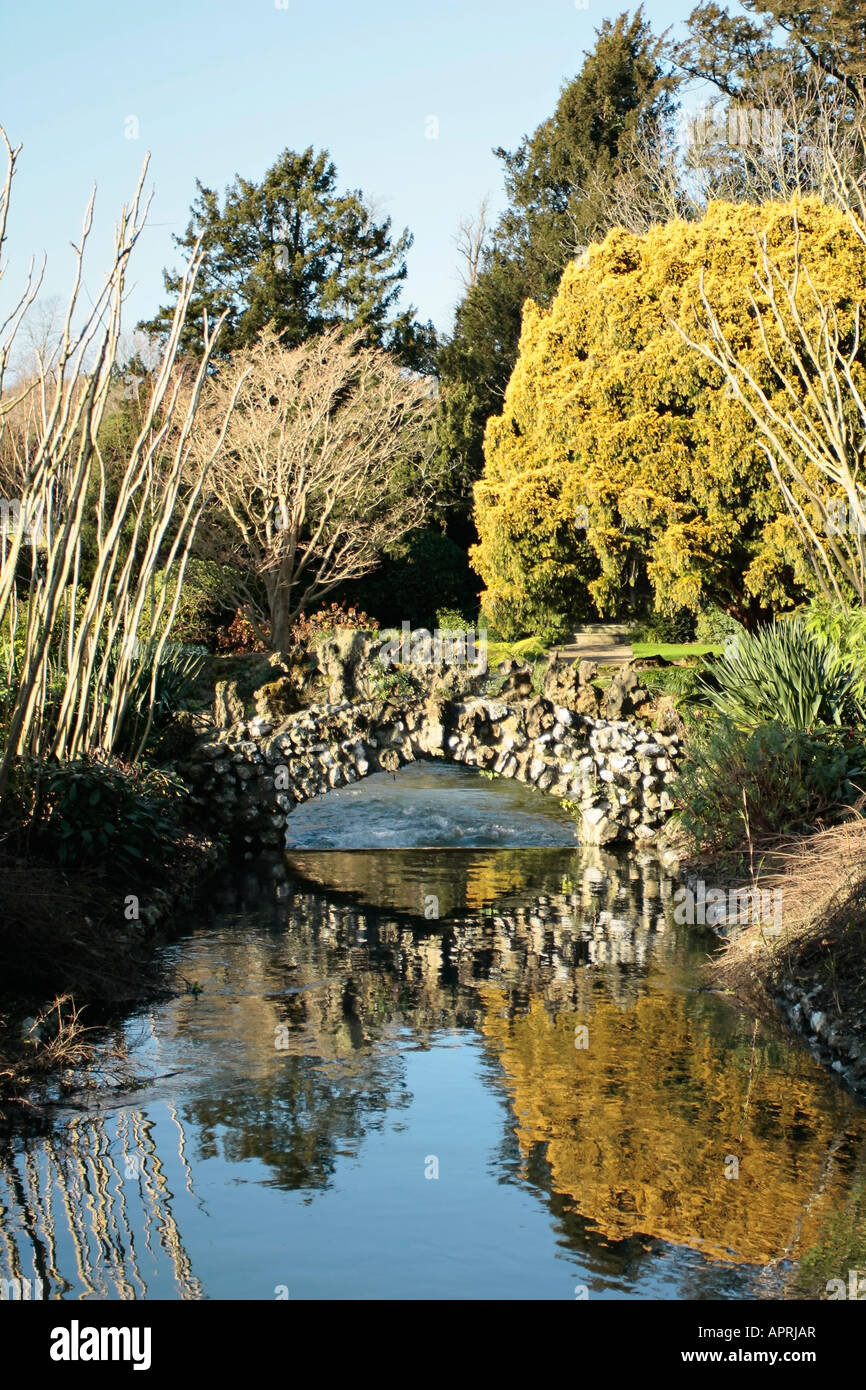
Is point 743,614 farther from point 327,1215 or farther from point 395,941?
point 327,1215

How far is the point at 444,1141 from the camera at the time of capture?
18.2 ft

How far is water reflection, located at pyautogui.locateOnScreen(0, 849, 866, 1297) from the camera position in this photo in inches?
175

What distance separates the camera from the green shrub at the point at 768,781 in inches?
415

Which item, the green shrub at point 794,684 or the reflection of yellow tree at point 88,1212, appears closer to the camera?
the reflection of yellow tree at point 88,1212

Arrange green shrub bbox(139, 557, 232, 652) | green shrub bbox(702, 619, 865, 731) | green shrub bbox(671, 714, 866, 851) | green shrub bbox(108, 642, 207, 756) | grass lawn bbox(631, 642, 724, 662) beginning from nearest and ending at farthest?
1. green shrub bbox(671, 714, 866, 851)
2. green shrub bbox(108, 642, 207, 756)
3. green shrub bbox(702, 619, 865, 731)
4. grass lawn bbox(631, 642, 724, 662)
5. green shrub bbox(139, 557, 232, 652)

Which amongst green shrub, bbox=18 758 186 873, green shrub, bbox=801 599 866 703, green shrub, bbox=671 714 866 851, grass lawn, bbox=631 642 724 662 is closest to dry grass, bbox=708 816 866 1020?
green shrub, bbox=671 714 866 851

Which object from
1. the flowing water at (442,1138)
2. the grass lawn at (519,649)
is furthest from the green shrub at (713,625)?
the flowing water at (442,1138)

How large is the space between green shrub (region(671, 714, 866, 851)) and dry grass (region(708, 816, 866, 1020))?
6.40 ft

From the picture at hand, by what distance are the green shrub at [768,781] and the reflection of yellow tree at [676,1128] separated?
348 centimetres

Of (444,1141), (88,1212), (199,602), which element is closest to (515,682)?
(444,1141)

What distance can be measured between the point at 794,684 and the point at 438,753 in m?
3.37

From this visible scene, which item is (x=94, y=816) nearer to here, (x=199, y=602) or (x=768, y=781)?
(x=768, y=781)

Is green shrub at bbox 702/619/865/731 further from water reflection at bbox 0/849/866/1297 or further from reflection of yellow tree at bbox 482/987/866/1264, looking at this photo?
reflection of yellow tree at bbox 482/987/866/1264

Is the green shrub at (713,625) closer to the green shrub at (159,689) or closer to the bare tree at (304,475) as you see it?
the bare tree at (304,475)
